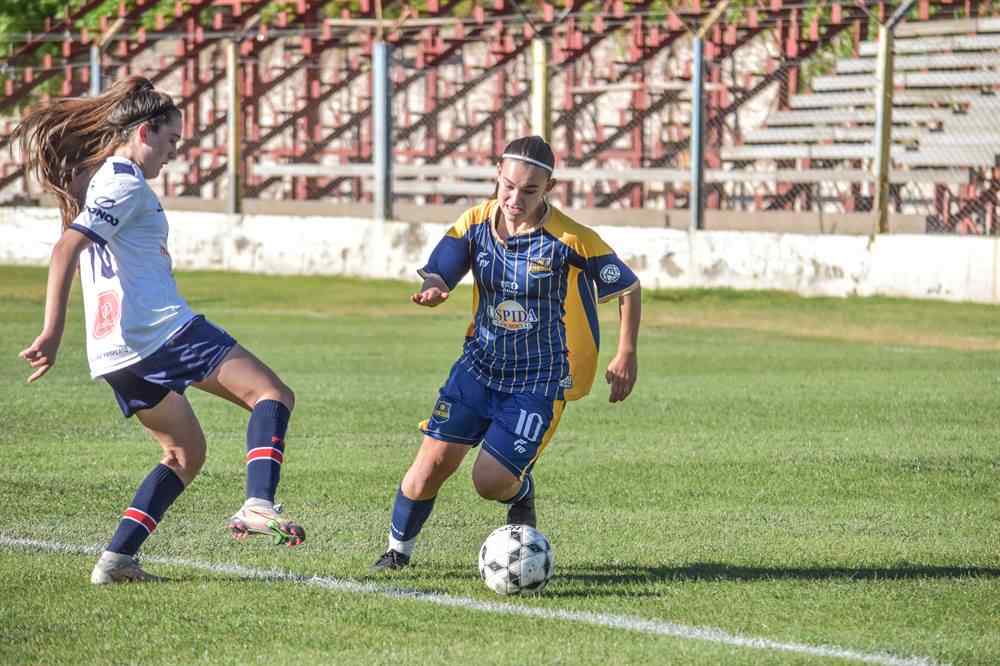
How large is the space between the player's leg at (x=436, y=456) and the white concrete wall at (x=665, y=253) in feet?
41.2

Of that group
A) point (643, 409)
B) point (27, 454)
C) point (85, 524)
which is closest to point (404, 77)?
point (643, 409)

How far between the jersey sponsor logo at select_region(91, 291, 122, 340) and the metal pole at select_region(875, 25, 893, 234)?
14.2 meters

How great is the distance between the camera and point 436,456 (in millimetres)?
6004

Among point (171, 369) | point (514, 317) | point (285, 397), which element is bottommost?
point (285, 397)

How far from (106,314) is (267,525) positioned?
0.95 m

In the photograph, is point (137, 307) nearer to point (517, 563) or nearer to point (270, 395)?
point (270, 395)

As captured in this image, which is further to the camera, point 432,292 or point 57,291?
point 432,292

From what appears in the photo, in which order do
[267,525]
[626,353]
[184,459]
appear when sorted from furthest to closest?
[626,353] → [184,459] → [267,525]

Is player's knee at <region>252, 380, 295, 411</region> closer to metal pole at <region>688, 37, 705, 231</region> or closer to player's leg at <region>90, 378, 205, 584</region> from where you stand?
player's leg at <region>90, 378, 205, 584</region>

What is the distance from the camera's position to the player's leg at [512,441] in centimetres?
591

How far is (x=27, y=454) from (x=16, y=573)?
2.92m

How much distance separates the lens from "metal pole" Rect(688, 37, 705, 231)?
20.0 meters

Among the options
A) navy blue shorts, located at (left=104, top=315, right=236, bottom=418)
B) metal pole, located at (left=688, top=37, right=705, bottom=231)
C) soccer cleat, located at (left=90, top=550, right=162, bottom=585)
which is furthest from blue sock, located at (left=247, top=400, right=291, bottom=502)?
metal pole, located at (left=688, top=37, right=705, bottom=231)

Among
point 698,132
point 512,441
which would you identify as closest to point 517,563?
point 512,441
